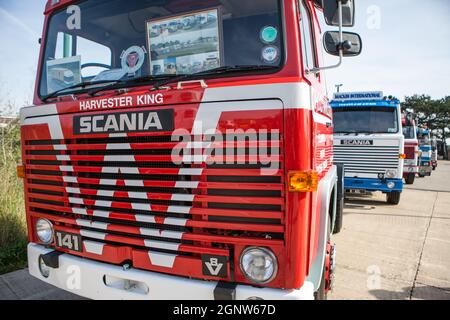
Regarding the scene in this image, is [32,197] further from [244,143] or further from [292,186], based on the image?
[292,186]


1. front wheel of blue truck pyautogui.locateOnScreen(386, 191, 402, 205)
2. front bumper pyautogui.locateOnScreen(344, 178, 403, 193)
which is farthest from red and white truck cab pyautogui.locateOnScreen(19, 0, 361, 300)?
front wheel of blue truck pyautogui.locateOnScreen(386, 191, 402, 205)

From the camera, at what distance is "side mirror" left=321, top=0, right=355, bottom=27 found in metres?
2.23

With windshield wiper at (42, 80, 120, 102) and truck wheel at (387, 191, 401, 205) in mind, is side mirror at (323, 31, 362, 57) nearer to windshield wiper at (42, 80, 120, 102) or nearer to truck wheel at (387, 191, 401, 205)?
windshield wiper at (42, 80, 120, 102)

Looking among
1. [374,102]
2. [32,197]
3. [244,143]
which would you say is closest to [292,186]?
[244,143]

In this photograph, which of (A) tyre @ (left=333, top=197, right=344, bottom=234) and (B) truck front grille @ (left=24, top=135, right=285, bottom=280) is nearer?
(B) truck front grille @ (left=24, top=135, right=285, bottom=280)

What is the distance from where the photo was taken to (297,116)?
183cm

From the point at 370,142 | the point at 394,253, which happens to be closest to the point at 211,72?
the point at 394,253

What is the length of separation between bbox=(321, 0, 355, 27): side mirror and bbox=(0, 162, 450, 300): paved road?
249 cm

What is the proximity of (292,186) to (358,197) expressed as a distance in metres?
8.09

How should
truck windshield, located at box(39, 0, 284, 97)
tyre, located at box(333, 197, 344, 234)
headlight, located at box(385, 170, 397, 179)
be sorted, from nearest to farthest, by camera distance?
1. truck windshield, located at box(39, 0, 284, 97)
2. tyre, located at box(333, 197, 344, 234)
3. headlight, located at box(385, 170, 397, 179)

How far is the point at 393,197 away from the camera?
7.74 m

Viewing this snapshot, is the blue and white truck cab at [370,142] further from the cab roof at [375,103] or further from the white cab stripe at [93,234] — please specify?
Answer: the white cab stripe at [93,234]

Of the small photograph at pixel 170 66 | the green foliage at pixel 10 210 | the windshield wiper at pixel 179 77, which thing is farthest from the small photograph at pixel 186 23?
the green foliage at pixel 10 210


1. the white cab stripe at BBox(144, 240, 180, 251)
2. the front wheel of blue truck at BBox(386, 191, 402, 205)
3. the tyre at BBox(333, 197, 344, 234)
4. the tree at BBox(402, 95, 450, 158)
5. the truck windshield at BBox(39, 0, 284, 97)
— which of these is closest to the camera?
the white cab stripe at BBox(144, 240, 180, 251)
